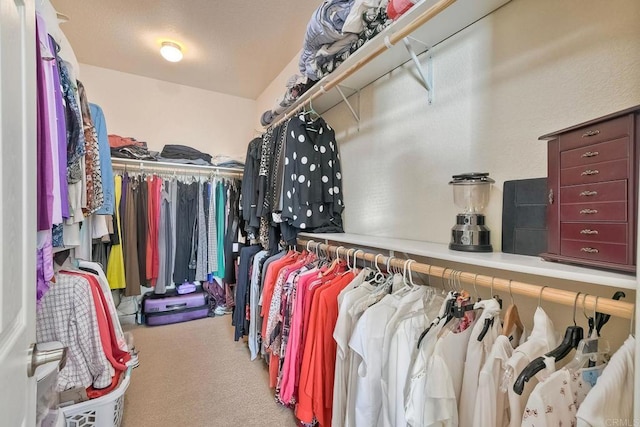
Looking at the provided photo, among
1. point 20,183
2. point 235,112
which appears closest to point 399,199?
point 20,183

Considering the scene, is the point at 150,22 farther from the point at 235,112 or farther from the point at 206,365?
the point at 206,365

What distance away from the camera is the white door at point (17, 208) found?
16.6 inches

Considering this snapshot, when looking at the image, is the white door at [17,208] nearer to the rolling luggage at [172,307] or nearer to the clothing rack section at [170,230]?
the clothing rack section at [170,230]

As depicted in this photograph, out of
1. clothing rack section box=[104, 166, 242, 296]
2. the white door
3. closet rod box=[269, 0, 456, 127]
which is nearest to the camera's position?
the white door

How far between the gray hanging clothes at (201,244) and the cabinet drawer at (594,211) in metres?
2.90

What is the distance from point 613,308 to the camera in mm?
572

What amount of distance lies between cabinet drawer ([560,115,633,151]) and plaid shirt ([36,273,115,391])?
1860 mm

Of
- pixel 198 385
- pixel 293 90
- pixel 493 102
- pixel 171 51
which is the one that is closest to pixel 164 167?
pixel 171 51

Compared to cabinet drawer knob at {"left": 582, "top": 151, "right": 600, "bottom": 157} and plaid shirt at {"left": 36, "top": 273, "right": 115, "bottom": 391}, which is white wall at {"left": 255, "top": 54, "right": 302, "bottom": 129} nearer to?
plaid shirt at {"left": 36, "top": 273, "right": 115, "bottom": 391}

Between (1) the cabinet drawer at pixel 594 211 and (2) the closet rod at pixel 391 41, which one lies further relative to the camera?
(2) the closet rod at pixel 391 41

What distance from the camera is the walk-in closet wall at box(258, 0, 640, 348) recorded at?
76 centimetres

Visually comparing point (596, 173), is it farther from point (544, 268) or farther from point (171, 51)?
point (171, 51)

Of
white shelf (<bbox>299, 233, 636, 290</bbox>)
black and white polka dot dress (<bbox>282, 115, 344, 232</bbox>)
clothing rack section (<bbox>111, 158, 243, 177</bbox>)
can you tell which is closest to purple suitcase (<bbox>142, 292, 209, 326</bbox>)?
clothing rack section (<bbox>111, 158, 243, 177</bbox>)

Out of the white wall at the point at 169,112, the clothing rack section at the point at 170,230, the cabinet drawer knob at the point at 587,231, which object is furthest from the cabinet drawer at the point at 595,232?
the white wall at the point at 169,112
